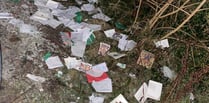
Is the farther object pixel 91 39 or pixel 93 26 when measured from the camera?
pixel 93 26

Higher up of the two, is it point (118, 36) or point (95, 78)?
point (118, 36)

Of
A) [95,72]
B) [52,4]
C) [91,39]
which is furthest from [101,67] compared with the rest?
[52,4]

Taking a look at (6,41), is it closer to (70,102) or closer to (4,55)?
(4,55)

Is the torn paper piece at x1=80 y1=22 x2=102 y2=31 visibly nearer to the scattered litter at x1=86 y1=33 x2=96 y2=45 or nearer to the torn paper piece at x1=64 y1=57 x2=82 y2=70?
the scattered litter at x1=86 y1=33 x2=96 y2=45

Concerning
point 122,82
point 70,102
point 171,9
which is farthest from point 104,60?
point 171,9

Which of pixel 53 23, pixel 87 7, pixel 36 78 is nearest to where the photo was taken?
pixel 36 78

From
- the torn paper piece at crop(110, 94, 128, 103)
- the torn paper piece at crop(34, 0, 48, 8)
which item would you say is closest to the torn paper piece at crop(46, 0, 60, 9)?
the torn paper piece at crop(34, 0, 48, 8)

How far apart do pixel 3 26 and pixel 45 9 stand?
454 millimetres

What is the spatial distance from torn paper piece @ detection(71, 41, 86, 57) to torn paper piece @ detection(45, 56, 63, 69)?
6.0 inches

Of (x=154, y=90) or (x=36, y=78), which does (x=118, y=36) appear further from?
(x=36, y=78)

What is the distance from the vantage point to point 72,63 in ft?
10.2

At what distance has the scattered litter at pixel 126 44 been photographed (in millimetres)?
3340

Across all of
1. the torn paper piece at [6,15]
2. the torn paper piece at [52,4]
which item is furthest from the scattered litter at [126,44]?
the torn paper piece at [6,15]

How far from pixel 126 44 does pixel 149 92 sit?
48 centimetres
